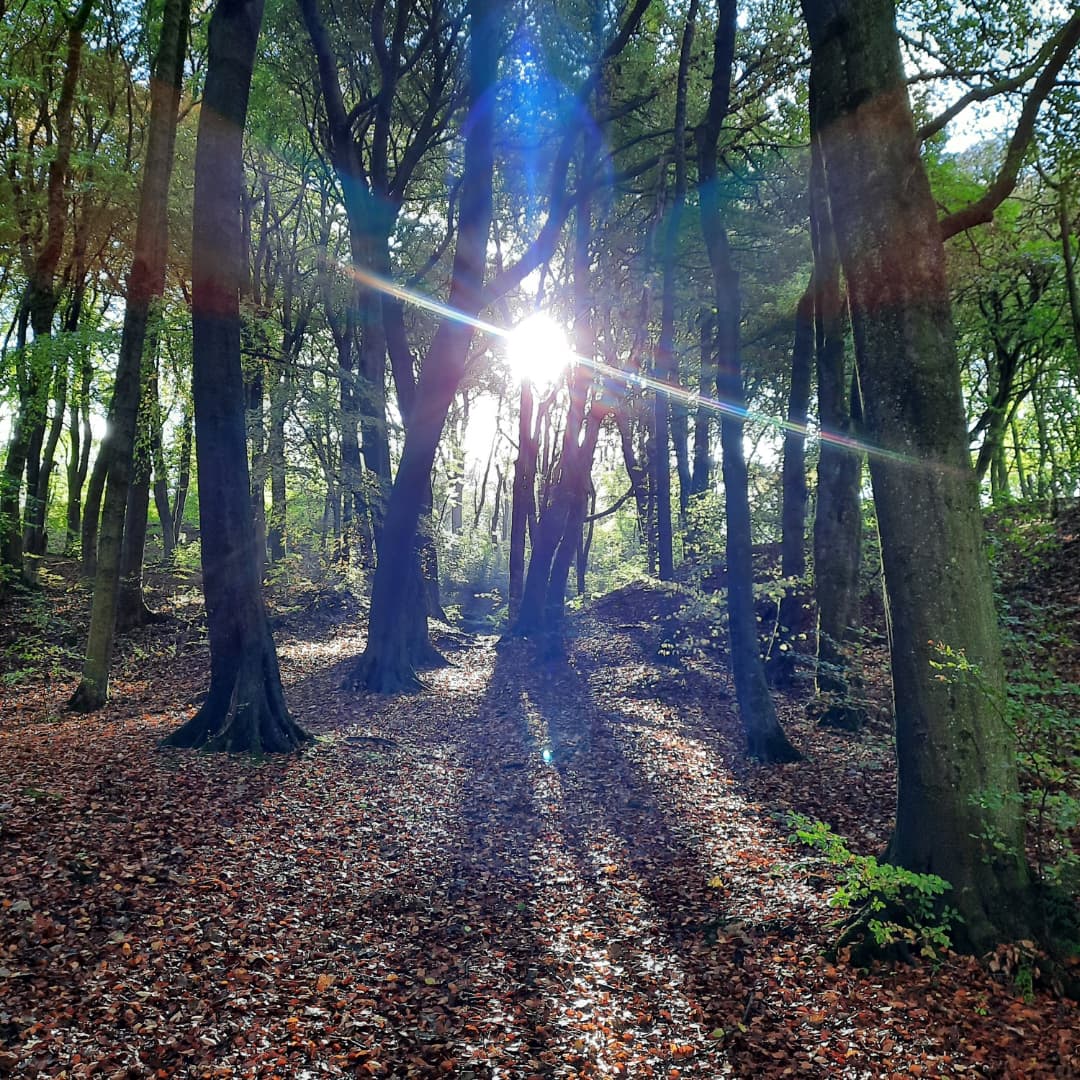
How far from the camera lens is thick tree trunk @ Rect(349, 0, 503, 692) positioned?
457 inches

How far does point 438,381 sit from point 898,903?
9930 mm

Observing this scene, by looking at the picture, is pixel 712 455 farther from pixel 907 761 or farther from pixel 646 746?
pixel 907 761

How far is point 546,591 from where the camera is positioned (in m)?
18.4

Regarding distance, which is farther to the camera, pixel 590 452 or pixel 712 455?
pixel 712 455

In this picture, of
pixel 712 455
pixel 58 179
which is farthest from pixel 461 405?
pixel 58 179

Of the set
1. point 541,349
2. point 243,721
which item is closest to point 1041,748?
point 243,721

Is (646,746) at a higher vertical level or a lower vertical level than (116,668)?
lower

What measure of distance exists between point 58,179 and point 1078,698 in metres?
18.3

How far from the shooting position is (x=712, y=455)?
1001 inches

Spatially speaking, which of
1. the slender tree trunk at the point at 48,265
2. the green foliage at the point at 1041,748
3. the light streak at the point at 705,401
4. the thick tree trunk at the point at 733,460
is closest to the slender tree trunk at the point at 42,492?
the slender tree trunk at the point at 48,265

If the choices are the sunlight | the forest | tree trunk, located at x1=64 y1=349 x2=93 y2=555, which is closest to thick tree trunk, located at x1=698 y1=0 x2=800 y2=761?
the forest

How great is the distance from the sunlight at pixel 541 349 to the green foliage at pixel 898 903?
668 inches

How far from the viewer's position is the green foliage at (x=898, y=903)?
388cm

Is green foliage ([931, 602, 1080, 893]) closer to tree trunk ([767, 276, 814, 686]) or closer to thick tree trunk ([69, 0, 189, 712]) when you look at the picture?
tree trunk ([767, 276, 814, 686])
